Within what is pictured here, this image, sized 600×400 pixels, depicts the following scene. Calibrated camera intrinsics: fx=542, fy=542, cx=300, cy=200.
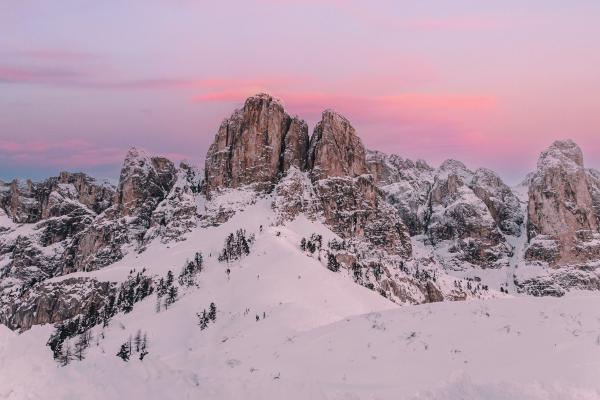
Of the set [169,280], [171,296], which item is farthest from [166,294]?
[169,280]

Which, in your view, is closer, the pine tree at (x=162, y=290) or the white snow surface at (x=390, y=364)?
the white snow surface at (x=390, y=364)

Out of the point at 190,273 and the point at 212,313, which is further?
the point at 190,273

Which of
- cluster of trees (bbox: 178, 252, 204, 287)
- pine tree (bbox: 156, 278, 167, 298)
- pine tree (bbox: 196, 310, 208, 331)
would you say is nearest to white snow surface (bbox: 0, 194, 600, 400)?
pine tree (bbox: 196, 310, 208, 331)

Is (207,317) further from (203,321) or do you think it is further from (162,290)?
(162,290)

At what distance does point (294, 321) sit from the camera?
65500mm

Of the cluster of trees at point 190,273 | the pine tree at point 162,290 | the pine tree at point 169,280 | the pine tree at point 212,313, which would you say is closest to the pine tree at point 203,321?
the pine tree at point 212,313

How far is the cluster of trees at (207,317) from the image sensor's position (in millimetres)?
119731

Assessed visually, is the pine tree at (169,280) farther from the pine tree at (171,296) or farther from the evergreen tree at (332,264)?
the evergreen tree at (332,264)

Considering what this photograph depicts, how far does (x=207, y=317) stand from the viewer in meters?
123

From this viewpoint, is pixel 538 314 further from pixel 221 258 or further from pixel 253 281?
pixel 221 258

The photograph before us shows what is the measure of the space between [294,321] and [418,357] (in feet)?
134

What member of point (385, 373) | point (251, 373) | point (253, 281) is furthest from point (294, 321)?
point (253, 281)

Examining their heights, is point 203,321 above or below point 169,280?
above

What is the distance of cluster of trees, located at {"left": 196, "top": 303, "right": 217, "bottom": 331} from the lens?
393ft
